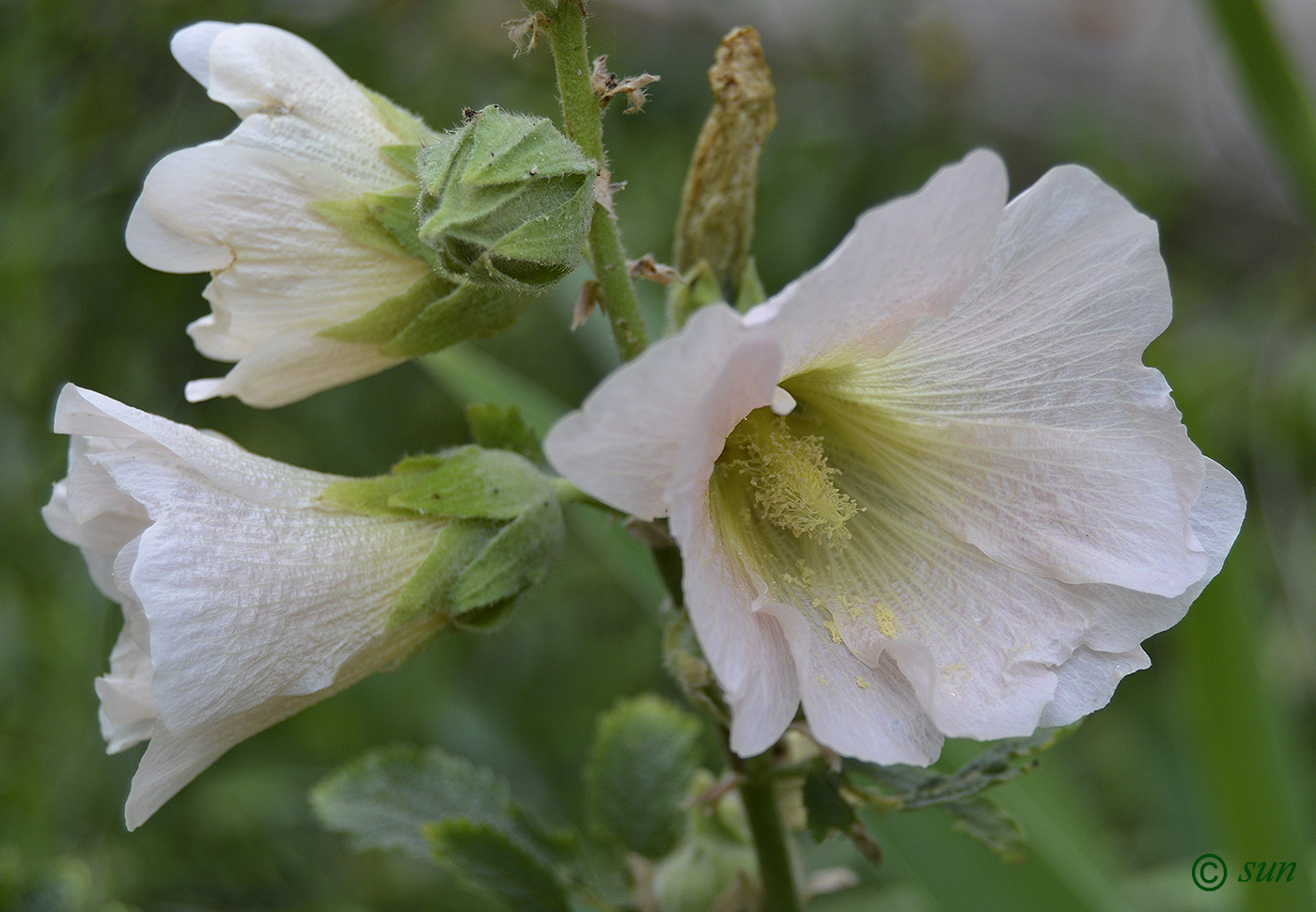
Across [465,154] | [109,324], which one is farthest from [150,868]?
[465,154]

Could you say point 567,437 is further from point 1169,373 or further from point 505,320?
point 1169,373

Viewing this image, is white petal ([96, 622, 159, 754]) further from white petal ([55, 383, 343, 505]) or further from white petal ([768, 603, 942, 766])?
white petal ([768, 603, 942, 766])

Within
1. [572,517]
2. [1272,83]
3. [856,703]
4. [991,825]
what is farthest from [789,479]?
[572,517]

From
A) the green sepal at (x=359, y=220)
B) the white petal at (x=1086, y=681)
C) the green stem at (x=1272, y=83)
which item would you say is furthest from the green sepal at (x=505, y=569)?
the green stem at (x=1272, y=83)

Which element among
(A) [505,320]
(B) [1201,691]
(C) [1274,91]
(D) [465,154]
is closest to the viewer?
(D) [465,154]

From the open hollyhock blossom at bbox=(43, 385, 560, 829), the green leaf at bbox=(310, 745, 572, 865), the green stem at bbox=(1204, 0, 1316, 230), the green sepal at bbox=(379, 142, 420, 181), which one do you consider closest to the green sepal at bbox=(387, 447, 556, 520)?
the open hollyhock blossom at bbox=(43, 385, 560, 829)

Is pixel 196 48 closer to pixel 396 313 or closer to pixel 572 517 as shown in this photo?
pixel 396 313
